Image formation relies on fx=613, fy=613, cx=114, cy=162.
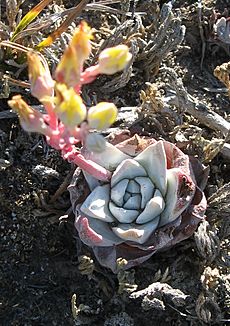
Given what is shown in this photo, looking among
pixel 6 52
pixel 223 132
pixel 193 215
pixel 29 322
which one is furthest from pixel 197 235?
pixel 6 52

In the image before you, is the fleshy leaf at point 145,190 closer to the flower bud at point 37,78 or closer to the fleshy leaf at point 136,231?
the fleshy leaf at point 136,231

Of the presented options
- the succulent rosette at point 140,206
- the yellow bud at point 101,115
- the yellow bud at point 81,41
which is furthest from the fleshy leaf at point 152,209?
the yellow bud at point 81,41

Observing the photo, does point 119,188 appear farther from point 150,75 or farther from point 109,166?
point 150,75

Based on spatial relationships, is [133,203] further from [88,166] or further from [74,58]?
[74,58]

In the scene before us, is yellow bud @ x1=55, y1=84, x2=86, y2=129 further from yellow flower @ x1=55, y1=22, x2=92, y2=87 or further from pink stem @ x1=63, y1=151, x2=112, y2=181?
pink stem @ x1=63, y1=151, x2=112, y2=181

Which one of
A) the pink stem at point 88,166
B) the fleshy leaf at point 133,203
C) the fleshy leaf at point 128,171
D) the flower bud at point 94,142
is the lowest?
the fleshy leaf at point 133,203

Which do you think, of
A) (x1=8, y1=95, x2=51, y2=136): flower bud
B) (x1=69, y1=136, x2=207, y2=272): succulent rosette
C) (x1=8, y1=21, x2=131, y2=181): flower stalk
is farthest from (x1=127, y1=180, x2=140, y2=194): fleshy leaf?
(x1=8, y1=95, x2=51, y2=136): flower bud

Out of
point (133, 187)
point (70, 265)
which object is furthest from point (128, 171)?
point (70, 265)
